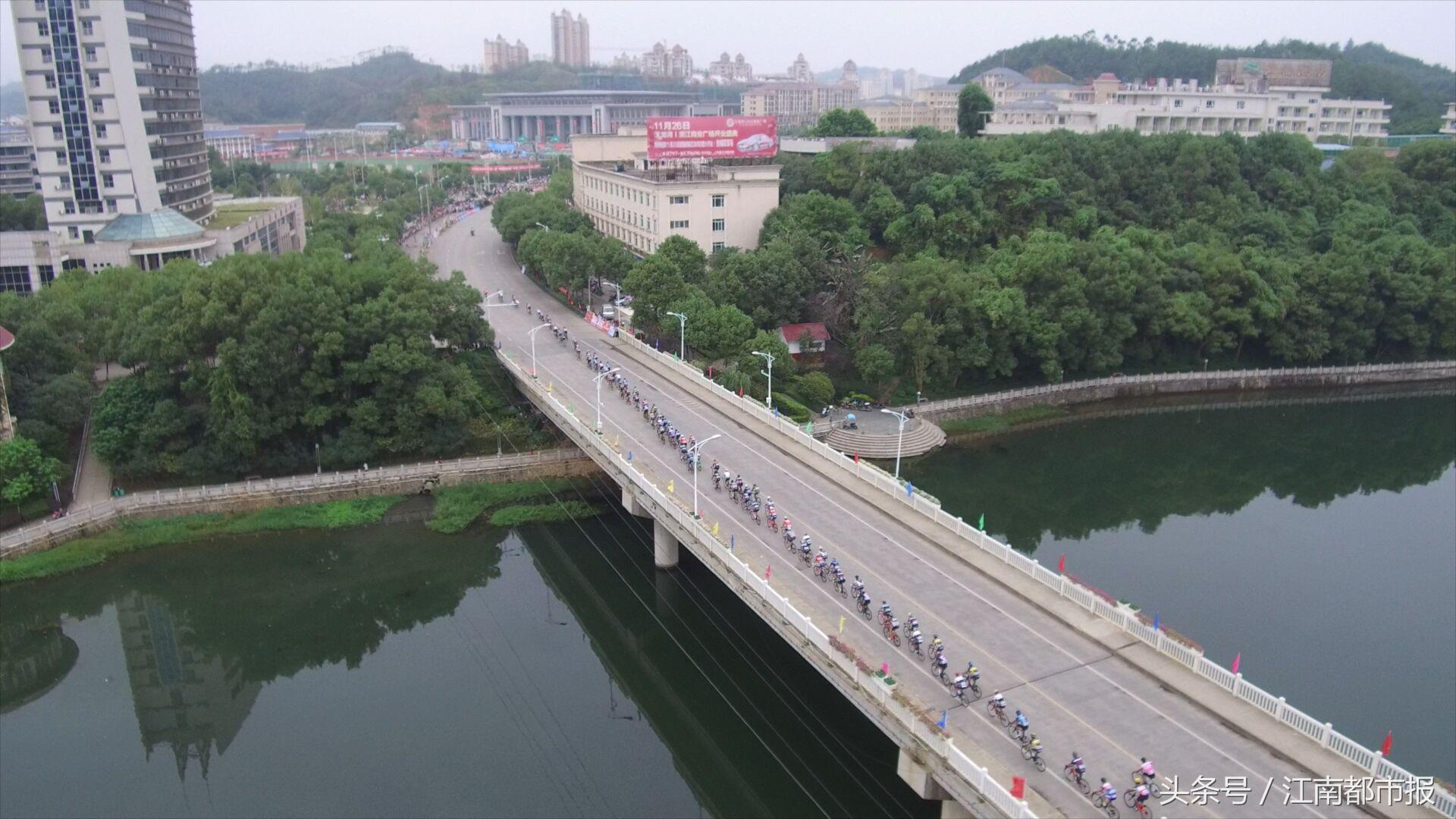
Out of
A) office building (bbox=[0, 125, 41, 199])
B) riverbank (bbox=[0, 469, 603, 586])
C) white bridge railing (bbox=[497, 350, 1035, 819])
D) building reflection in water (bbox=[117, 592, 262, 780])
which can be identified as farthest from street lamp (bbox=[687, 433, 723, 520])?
office building (bbox=[0, 125, 41, 199])

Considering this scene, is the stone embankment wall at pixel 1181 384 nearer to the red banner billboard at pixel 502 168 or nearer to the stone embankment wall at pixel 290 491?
the stone embankment wall at pixel 290 491

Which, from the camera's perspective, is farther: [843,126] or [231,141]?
[231,141]

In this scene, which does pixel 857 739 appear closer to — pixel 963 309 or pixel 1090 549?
pixel 1090 549

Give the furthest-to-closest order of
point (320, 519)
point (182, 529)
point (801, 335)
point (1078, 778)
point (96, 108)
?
point (96, 108), point (801, 335), point (320, 519), point (182, 529), point (1078, 778)

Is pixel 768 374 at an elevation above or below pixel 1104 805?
above

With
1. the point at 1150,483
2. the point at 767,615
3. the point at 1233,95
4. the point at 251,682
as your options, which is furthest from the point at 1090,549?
the point at 1233,95

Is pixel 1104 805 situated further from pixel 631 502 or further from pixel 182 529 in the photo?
pixel 182 529

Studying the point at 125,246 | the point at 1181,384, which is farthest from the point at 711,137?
the point at 125,246
